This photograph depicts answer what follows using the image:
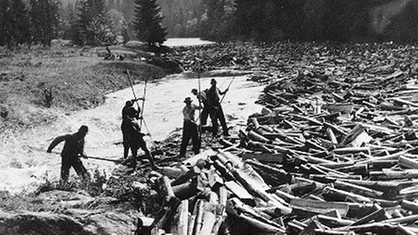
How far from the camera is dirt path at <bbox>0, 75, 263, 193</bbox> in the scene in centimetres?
1314

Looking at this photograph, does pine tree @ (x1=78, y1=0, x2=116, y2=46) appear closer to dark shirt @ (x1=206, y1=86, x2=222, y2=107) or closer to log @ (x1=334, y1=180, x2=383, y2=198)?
dark shirt @ (x1=206, y1=86, x2=222, y2=107)

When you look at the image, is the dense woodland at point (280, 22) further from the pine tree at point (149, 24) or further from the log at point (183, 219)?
the log at point (183, 219)

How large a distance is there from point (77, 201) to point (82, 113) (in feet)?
43.1

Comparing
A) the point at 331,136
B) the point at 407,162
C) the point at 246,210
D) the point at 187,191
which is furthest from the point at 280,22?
the point at 246,210

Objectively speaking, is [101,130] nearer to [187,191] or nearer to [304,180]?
[187,191]

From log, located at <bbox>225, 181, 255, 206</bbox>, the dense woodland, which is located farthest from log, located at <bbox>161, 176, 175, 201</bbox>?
the dense woodland

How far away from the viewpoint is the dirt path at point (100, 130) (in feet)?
43.1

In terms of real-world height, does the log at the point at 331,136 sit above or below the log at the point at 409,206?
below

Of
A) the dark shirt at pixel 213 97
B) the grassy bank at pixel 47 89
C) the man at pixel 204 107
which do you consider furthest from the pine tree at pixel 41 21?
the dark shirt at pixel 213 97

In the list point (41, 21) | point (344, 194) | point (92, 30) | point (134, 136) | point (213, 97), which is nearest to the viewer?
point (344, 194)

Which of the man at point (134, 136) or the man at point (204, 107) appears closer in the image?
the man at point (134, 136)

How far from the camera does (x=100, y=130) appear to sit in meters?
18.5

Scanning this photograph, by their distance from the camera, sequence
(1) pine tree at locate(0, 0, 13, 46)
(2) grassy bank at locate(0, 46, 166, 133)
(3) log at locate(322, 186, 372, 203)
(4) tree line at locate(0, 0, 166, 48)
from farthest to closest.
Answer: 1. (1) pine tree at locate(0, 0, 13, 46)
2. (4) tree line at locate(0, 0, 166, 48)
3. (2) grassy bank at locate(0, 46, 166, 133)
4. (3) log at locate(322, 186, 372, 203)

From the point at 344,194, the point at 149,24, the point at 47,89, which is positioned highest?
the point at 149,24
